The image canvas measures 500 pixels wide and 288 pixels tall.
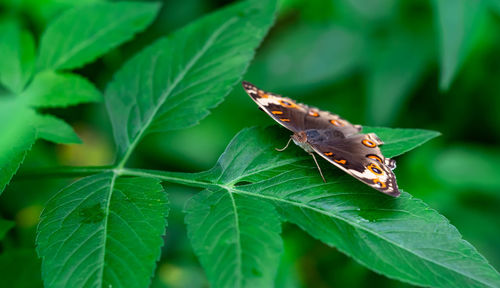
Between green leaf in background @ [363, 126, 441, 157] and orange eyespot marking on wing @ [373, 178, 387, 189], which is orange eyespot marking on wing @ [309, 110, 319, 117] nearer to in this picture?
green leaf in background @ [363, 126, 441, 157]

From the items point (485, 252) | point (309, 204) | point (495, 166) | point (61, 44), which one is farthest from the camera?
point (495, 166)

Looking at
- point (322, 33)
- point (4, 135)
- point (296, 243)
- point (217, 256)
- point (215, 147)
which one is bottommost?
point (296, 243)

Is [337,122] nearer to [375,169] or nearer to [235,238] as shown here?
[375,169]

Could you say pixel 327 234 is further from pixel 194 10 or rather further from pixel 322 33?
pixel 194 10

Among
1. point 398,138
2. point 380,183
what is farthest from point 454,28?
point 380,183

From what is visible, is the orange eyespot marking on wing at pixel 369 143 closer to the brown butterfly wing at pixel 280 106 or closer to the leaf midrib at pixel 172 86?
the brown butterfly wing at pixel 280 106

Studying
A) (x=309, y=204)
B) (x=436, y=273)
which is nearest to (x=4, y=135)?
(x=309, y=204)
